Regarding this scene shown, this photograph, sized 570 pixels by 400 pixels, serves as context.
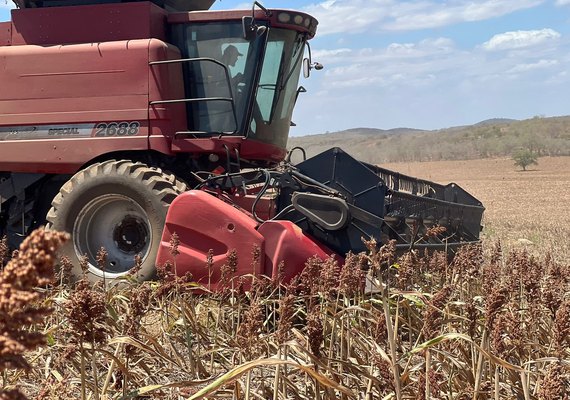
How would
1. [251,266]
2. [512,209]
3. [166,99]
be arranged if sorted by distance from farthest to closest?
[512,209] < [166,99] < [251,266]

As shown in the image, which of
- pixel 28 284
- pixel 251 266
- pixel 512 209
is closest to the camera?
pixel 28 284

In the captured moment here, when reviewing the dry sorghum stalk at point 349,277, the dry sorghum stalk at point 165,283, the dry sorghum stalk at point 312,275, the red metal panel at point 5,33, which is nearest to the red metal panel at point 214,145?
the red metal panel at point 5,33

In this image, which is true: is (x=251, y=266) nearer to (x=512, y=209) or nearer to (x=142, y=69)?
(x=142, y=69)

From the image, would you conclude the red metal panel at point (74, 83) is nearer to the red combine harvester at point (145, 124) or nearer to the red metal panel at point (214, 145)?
the red combine harvester at point (145, 124)

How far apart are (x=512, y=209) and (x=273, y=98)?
1278 cm

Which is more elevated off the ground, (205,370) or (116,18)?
(116,18)

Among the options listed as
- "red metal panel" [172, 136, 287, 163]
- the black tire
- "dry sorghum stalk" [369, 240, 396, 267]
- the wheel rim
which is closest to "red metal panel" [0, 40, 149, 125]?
"red metal panel" [172, 136, 287, 163]

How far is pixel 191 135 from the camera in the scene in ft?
17.6

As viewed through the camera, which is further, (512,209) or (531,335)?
(512,209)

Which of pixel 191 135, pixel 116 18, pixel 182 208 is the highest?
pixel 116 18

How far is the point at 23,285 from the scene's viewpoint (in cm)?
64

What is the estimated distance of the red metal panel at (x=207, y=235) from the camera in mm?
4000

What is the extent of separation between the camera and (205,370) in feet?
7.87

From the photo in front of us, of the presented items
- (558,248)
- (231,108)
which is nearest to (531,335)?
(231,108)
